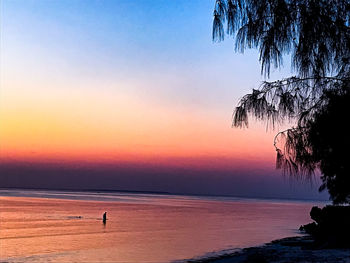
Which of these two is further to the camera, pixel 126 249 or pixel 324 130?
pixel 126 249

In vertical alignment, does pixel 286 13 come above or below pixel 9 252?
above

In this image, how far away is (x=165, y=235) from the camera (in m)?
35.5

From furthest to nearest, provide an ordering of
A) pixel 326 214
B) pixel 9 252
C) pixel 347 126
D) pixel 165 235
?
pixel 165 235 → pixel 326 214 → pixel 9 252 → pixel 347 126

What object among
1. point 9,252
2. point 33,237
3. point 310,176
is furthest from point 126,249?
point 310,176

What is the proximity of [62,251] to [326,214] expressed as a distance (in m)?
18.9

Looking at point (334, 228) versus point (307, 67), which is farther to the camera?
point (334, 228)

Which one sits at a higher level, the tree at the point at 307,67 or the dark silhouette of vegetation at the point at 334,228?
the tree at the point at 307,67

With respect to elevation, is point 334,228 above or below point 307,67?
below

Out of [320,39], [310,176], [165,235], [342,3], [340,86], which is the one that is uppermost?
[342,3]

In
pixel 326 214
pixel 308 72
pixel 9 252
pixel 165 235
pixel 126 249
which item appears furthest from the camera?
pixel 165 235

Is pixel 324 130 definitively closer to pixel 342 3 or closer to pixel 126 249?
pixel 342 3

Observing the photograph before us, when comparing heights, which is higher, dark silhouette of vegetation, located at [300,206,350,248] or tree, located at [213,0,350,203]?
tree, located at [213,0,350,203]

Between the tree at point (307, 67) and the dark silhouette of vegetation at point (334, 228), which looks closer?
the tree at point (307, 67)

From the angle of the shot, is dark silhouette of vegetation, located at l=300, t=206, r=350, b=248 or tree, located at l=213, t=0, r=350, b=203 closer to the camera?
tree, located at l=213, t=0, r=350, b=203
